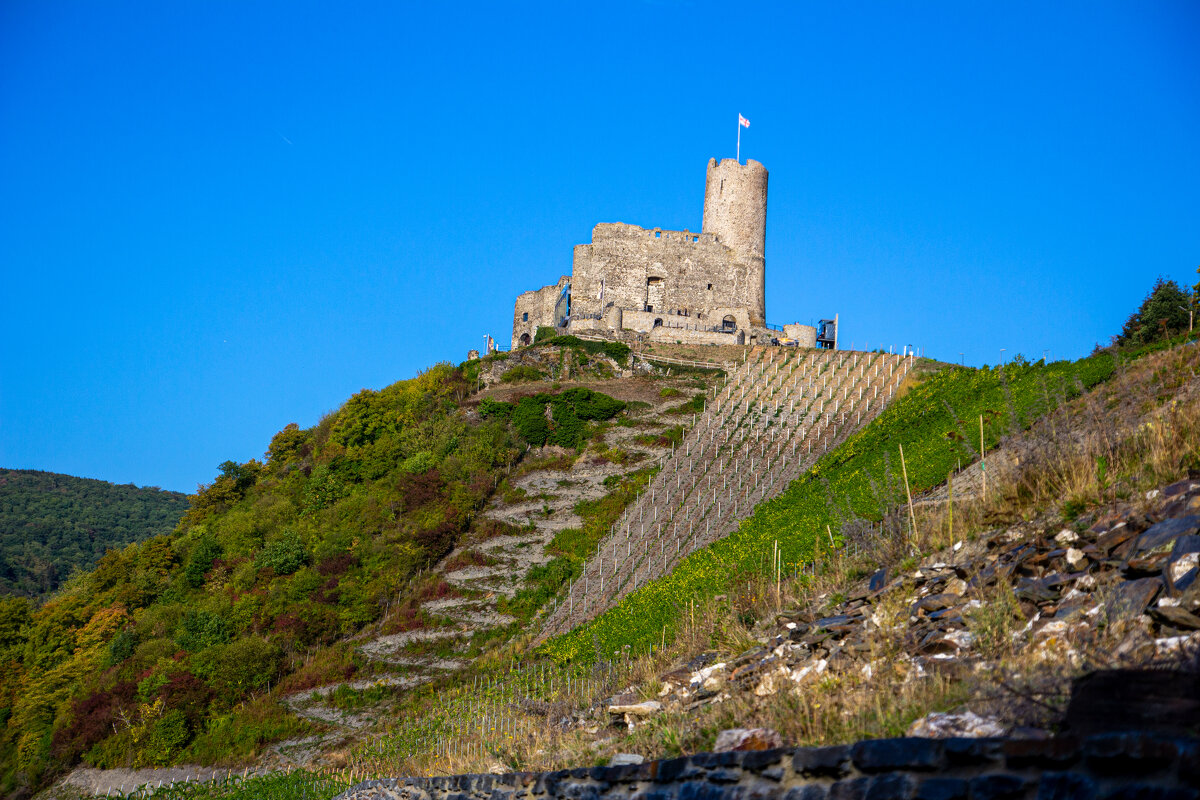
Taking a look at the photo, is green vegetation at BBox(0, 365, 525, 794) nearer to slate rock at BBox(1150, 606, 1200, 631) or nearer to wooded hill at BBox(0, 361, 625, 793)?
wooded hill at BBox(0, 361, 625, 793)

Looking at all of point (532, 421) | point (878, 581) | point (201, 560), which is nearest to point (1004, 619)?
point (878, 581)

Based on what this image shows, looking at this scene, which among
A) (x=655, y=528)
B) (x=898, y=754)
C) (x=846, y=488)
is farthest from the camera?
(x=655, y=528)

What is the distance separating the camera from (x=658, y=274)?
62.1 meters

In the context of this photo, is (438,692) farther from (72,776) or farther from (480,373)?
(480,373)

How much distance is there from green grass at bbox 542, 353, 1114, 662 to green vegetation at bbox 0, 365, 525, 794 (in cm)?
1112

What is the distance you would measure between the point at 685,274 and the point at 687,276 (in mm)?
175

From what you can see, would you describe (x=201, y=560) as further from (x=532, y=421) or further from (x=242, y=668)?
(x=532, y=421)

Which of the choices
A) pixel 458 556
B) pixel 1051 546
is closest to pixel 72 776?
pixel 458 556

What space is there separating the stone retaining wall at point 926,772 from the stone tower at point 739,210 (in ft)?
188

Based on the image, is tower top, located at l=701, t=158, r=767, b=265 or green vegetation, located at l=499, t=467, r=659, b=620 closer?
green vegetation, located at l=499, t=467, r=659, b=620

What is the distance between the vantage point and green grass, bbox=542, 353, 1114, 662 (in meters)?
17.9

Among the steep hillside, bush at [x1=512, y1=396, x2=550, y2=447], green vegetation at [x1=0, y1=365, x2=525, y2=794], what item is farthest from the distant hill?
A: bush at [x1=512, y1=396, x2=550, y2=447]

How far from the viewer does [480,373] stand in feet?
179

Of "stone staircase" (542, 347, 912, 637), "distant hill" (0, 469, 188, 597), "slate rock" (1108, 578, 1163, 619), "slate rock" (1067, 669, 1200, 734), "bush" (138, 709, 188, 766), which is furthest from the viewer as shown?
"distant hill" (0, 469, 188, 597)
